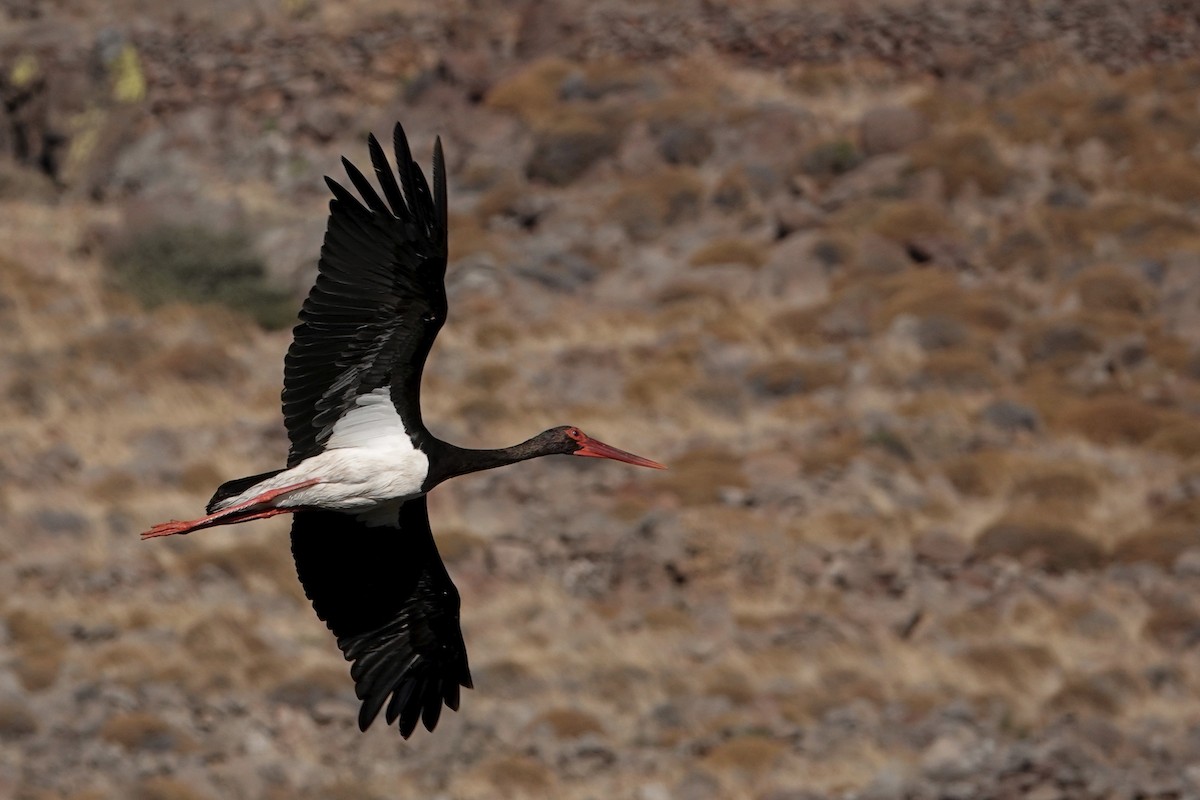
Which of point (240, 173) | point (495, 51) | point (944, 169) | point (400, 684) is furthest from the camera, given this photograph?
point (495, 51)

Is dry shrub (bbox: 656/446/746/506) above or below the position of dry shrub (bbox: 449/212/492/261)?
above

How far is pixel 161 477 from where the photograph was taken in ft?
87.7

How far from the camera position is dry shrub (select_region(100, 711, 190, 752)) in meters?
19.5

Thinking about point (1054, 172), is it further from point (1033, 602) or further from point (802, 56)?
point (1033, 602)

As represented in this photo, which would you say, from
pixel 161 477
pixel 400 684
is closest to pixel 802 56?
pixel 161 477

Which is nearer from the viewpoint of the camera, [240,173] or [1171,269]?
[1171,269]

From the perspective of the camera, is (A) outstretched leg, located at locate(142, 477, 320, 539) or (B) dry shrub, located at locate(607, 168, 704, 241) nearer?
(A) outstretched leg, located at locate(142, 477, 320, 539)

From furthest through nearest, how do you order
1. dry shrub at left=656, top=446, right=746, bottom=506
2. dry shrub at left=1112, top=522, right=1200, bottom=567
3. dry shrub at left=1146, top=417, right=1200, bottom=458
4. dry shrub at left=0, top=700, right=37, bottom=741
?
dry shrub at left=1146, top=417, right=1200, bottom=458 < dry shrub at left=656, top=446, right=746, bottom=506 < dry shrub at left=1112, top=522, right=1200, bottom=567 < dry shrub at left=0, top=700, right=37, bottom=741

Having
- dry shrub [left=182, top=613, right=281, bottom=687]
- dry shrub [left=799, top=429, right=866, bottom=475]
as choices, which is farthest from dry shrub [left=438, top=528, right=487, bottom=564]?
dry shrub [left=799, top=429, right=866, bottom=475]

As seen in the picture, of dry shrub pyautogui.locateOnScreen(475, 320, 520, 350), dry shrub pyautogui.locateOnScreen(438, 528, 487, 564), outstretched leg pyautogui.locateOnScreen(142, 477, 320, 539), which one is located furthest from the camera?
dry shrub pyautogui.locateOnScreen(475, 320, 520, 350)

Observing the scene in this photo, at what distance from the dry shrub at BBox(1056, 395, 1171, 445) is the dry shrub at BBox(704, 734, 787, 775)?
981cm

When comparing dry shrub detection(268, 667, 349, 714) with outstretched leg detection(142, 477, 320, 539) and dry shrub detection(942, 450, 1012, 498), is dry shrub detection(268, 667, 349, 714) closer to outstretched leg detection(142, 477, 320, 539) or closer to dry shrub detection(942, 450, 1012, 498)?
outstretched leg detection(142, 477, 320, 539)

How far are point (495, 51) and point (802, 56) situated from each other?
695 cm

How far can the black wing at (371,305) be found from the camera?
10703 mm
